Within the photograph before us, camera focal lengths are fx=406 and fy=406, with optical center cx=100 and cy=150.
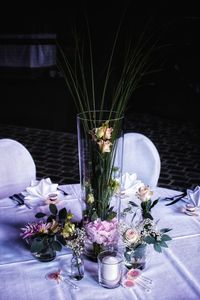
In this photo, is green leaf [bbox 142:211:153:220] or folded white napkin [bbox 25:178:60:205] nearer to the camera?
green leaf [bbox 142:211:153:220]

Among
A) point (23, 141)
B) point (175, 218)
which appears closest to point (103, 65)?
point (23, 141)

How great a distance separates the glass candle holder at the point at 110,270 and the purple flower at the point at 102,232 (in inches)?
1.6

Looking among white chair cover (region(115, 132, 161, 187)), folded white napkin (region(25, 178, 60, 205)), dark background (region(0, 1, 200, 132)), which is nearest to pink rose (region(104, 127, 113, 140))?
folded white napkin (region(25, 178, 60, 205))

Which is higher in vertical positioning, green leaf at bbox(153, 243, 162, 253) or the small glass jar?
green leaf at bbox(153, 243, 162, 253)

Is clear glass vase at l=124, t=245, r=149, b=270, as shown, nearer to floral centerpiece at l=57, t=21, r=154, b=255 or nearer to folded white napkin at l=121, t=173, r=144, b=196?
floral centerpiece at l=57, t=21, r=154, b=255

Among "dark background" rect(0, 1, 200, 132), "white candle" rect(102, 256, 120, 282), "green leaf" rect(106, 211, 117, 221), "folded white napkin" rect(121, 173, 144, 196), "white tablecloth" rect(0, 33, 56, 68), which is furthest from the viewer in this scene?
"white tablecloth" rect(0, 33, 56, 68)

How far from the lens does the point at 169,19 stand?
6781mm

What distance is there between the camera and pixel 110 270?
1.10 meters

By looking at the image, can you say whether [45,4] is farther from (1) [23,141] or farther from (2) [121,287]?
(2) [121,287]

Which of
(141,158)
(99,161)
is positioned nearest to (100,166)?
(99,161)

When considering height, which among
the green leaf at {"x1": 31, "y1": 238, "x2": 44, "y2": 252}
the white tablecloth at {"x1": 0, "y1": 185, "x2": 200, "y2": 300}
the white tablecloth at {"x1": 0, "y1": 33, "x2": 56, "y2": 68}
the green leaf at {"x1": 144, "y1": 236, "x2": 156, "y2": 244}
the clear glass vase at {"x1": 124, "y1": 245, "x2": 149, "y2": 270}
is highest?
the white tablecloth at {"x1": 0, "y1": 33, "x2": 56, "y2": 68}

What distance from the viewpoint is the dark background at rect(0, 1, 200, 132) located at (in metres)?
4.61

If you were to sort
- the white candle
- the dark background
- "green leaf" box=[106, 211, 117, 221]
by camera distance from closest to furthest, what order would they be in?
the white candle < "green leaf" box=[106, 211, 117, 221] < the dark background

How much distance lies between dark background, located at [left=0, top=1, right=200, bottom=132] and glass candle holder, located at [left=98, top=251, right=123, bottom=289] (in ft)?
11.2
